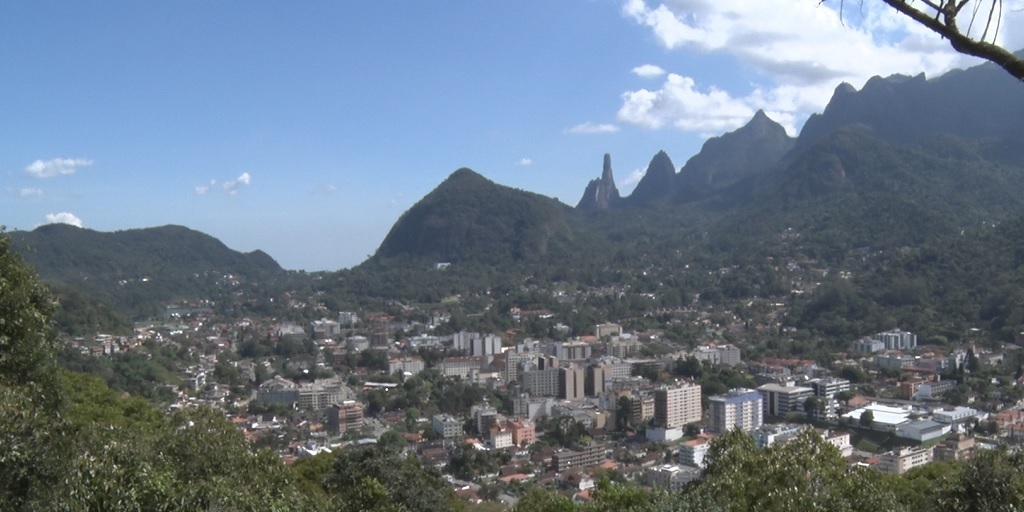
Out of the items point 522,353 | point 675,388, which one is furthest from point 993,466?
point 522,353

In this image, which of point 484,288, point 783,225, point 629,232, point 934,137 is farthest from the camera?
point 629,232

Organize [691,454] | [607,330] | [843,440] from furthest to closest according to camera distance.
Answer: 1. [607,330]
2. [843,440]
3. [691,454]

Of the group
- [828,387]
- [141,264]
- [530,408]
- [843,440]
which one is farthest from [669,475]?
[141,264]

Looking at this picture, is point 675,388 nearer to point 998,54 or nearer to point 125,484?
point 125,484

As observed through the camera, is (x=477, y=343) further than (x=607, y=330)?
No

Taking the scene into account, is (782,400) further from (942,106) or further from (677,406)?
(942,106)

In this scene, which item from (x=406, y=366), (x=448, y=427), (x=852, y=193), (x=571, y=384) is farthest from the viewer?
(x=852, y=193)

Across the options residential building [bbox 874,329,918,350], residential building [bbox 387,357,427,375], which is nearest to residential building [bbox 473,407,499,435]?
residential building [bbox 387,357,427,375]

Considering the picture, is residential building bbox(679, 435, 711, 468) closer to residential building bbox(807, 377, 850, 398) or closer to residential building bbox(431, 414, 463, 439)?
residential building bbox(431, 414, 463, 439)
